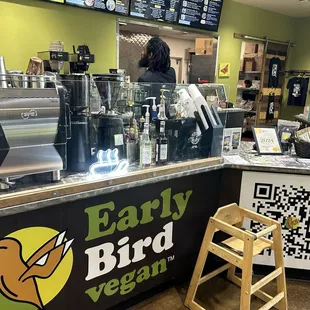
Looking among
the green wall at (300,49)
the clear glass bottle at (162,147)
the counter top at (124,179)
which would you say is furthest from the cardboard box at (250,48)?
the clear glass bottle at (162,147)

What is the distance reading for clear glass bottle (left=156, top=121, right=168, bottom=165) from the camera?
6.06ft

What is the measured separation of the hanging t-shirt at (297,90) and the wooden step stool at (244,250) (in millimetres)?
5088

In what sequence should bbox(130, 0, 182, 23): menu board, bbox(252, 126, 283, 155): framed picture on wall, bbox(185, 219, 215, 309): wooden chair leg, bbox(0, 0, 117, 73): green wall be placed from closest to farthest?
bbox(185, 219, 215, 309): wooden chair leg → bbox(252, 126, 283, 155): framed picture on wall → bbox(0, 0, 117, 73): green wall → bbox(130, 0, 182, 23): menu board

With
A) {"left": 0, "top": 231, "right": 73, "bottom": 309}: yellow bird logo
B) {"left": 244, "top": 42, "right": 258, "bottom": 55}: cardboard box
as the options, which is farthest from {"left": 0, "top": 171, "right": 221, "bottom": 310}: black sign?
{"left": 244, "top": 42, "right": 258, "bottom": 55}: cardboard box

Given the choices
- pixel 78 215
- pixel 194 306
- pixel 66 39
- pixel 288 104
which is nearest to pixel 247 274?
pixel 194 306

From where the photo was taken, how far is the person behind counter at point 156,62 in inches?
103

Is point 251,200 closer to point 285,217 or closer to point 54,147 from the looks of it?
point 285,217

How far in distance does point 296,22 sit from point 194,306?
20.8ft

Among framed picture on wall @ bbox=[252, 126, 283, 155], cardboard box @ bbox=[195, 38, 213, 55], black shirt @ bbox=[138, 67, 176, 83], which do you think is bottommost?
framed picture on wall @ bbox=[252, 126, 283, 155]

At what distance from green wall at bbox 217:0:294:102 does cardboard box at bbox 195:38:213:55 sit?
0.63 feet

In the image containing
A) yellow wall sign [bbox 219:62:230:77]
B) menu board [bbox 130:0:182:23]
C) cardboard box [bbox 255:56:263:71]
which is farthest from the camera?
cardboard box [bbox 255:56:263:71]

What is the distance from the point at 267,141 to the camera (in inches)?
93.7

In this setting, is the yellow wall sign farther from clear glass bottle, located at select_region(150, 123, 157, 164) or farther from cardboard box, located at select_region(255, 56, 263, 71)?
clear glass bottle, located at select_region(150, 123, 157, 164)

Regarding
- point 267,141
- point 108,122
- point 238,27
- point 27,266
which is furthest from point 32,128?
point 238,27
